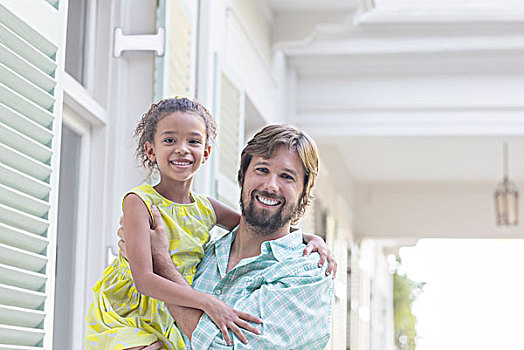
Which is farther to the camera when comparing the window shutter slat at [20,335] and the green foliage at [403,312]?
the green foliage at [403,312]

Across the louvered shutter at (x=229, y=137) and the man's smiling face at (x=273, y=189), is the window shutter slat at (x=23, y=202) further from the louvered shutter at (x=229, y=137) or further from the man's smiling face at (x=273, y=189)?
the louvered shutter at (x=229, y=137)

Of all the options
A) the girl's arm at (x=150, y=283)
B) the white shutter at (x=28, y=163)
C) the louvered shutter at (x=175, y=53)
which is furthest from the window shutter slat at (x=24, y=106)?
the louvered shutter at (x=175, y=53)

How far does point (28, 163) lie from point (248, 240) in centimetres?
42

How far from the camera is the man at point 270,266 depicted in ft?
5.02

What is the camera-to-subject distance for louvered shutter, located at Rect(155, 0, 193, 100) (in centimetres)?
243

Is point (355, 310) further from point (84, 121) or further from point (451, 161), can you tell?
point (84, 121)

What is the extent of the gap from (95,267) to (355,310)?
522 cm

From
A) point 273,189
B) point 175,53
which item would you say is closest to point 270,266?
point 273,189

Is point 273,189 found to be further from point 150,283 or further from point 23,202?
point 23,202

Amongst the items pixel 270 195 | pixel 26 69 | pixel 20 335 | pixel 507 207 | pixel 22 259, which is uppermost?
pixel 507 207

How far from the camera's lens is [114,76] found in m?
2.53

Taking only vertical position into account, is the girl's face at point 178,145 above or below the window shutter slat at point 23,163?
above

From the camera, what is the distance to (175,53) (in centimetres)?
256

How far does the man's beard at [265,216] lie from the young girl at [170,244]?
0.13m
